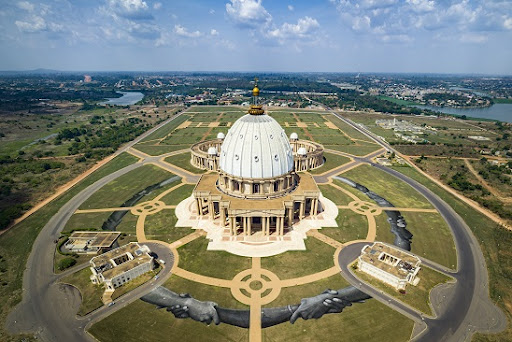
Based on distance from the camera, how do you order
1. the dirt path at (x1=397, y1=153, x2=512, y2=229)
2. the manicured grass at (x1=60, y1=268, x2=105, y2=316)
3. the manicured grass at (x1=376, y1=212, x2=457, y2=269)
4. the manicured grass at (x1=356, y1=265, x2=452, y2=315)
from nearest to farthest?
1. the manicured grass at (x1=60, y1=268, x2=105, y2=316)
2. the manicured grass at (x1=356, y1=265, x2=452, y2=315)
3. the manicured grass at (x1=376, y1=212, x2=457, y2=269)
4. the dirt path at (x1=397, y1=153, x2=512, y2=229)

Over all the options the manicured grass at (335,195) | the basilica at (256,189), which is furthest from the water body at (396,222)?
the basilica at (256,189)

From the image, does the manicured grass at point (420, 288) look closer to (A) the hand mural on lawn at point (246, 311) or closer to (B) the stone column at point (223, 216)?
(A) the hand mural on lawn at point (246, 311)

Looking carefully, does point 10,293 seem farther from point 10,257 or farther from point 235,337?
point 235,337

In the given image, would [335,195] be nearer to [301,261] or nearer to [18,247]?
[301,261]

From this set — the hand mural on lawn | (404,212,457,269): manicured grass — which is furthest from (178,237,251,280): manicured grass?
(404,212,457,269): manicured grass

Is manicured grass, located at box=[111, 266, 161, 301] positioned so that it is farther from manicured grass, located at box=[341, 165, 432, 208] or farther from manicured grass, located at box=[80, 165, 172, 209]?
manicured grass, located at box=[341, 165, 432, 208]

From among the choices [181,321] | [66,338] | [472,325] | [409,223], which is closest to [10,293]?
[66,338]
